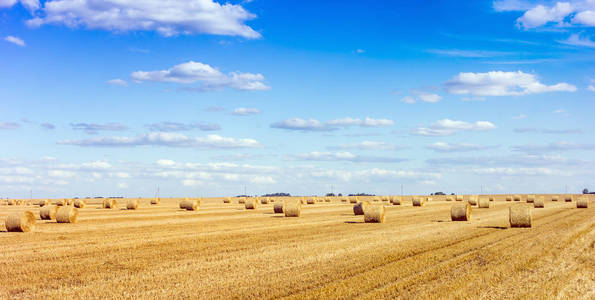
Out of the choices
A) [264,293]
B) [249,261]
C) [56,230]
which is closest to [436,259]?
[249,261]

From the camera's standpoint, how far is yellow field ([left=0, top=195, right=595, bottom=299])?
11469 mm

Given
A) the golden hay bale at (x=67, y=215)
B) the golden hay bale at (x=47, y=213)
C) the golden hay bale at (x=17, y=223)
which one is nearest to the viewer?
the golden hay bale at (x=17, y=223)

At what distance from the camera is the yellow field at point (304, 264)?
11.5 m

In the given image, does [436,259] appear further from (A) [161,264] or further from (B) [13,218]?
(B) [13,218]

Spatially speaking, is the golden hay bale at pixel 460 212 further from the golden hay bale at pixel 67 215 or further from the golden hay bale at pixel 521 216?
the golden hay bale at pixel 67 215

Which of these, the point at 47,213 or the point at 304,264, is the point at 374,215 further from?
the point at 47,213

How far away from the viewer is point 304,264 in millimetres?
14891

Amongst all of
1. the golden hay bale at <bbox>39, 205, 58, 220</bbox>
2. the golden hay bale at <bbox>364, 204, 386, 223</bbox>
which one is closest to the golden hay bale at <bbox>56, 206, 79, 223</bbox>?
the golden hay bale at <bbox>39, 205, 58, 220</bbox>

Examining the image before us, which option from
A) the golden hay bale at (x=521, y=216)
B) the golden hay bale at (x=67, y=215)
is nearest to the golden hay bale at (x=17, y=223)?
the golden hay bale at (x=67, y=215)

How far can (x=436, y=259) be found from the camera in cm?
1542

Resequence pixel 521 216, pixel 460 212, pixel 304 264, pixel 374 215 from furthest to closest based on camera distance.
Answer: pixel 460 212 < pixel 374 215 < pixel 521 216 < pixel 304 264

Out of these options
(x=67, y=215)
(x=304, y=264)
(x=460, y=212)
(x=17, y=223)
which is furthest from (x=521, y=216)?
(x=67, y=215)

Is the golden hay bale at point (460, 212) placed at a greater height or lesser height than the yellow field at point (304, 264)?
greater

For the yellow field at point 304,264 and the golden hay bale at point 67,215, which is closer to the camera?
the yellow field at point 304,264
